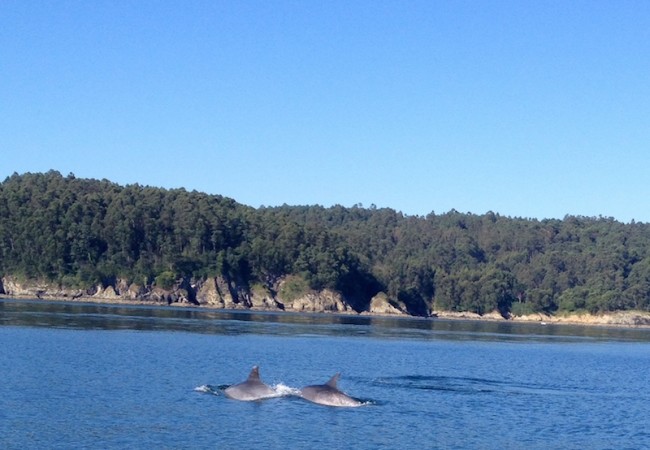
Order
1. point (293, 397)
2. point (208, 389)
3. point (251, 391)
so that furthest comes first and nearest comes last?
point (208, 389) < point (293, 397) < point (251, 391)

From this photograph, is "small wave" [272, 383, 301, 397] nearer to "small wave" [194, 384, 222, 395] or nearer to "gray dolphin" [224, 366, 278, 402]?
"gray dolphin" [224, 366, 278, 402]

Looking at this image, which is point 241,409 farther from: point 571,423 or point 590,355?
point 590,355

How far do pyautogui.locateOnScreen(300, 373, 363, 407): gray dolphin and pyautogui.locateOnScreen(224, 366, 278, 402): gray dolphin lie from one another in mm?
1830

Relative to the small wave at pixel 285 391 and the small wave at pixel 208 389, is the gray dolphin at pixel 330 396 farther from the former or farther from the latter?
the small wave at pixel 208 389

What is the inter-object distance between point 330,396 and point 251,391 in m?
3.86

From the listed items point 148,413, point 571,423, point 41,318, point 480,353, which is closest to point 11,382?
point 148,413

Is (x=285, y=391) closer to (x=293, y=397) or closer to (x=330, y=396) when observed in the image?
(x=293, y=397)

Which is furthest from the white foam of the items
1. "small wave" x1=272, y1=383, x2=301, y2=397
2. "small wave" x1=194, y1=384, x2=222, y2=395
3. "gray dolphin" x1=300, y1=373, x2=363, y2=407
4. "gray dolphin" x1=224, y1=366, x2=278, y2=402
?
"gray dolphin" x1=300, y1=373, x2=363, y2=407

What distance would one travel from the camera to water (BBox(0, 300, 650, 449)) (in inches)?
1555

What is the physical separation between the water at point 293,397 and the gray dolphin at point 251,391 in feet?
2.43

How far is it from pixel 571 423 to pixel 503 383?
1602 cm

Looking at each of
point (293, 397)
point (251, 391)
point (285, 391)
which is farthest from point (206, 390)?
point (293, 397)

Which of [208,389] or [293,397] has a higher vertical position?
[208,389]

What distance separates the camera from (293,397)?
164ft
